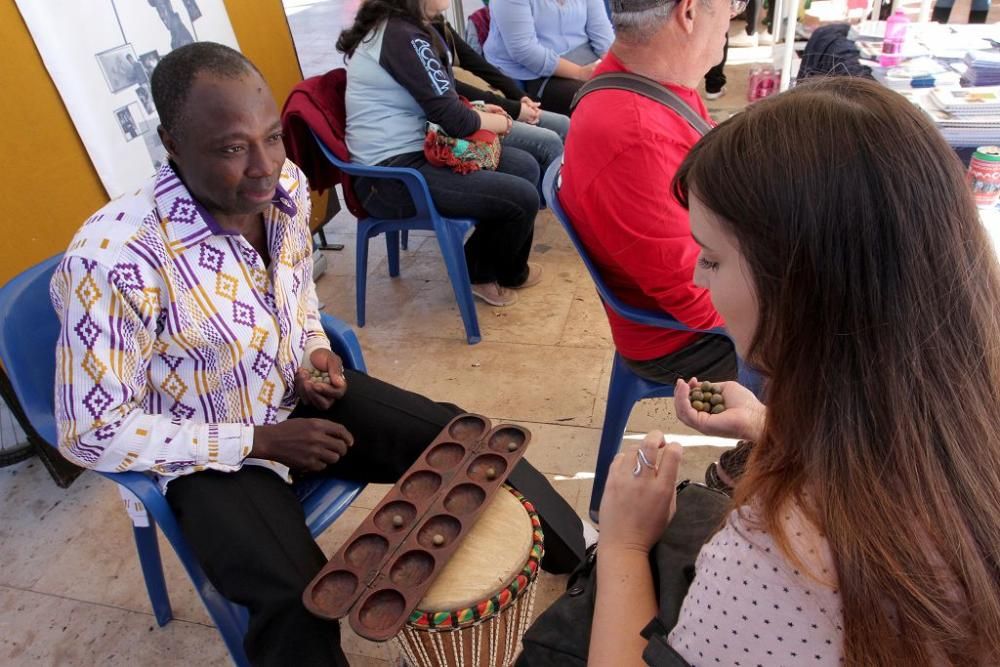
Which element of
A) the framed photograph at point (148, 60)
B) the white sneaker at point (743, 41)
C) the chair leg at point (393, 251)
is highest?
the framed photograph at point (148, 60)

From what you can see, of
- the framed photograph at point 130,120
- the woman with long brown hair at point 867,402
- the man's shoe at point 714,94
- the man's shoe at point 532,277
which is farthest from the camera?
the man's shoe at point 714,94

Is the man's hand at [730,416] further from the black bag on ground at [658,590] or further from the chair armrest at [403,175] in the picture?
the chair armrest at [403,175]

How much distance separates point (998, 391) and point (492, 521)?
84 cm

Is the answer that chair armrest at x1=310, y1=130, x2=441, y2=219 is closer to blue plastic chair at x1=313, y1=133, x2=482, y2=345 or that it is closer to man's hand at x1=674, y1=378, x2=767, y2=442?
blue plastic chair at x1=313, y1=133, x2=482, y2=345

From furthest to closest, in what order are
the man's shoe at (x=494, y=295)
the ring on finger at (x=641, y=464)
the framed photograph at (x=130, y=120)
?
the man's shoe at (x=494, y=295)
the framed photograph at (x=130, y=120)
the ring on finger at (x=641, y=464)

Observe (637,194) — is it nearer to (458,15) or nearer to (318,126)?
(318,126)

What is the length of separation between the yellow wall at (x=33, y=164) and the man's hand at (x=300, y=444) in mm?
1237

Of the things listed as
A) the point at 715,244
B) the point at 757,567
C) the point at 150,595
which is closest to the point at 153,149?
the point at 150,595

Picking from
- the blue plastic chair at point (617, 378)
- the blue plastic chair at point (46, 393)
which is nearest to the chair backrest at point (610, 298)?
the blue plastic chair at point (617, 378)

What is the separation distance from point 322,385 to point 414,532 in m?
0.53

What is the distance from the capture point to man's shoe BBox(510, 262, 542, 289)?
3.27 metres

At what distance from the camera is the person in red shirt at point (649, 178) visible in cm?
159

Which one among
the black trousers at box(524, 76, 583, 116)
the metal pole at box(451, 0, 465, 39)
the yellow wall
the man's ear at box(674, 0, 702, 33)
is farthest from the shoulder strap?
the metal pole at box(451, 0, 465, 39)

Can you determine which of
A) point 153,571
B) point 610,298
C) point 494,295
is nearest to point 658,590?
point 610,298
